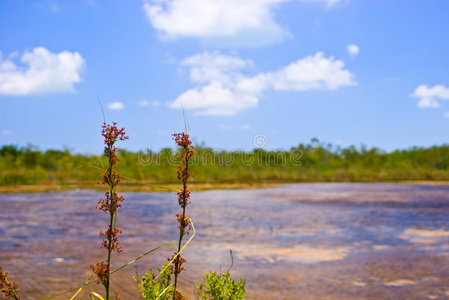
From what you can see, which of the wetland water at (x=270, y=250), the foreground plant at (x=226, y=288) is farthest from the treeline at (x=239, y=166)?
the foreground plant at (x=226, y=288)

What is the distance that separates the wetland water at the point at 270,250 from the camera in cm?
610

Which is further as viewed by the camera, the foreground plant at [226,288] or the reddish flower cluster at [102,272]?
the foreground plant at [226,288]

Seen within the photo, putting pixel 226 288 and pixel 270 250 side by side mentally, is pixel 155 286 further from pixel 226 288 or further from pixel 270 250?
pixel 270 250

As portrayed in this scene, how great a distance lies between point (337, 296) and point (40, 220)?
10.8 m

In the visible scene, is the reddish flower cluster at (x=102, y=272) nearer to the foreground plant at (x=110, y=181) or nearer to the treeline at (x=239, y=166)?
the foreground plant at (x=110, y=181)

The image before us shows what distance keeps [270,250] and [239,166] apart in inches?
1587

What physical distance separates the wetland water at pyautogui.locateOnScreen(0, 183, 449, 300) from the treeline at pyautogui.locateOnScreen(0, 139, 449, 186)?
53.2 ft

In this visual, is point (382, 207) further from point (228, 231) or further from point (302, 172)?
point (302, 172)

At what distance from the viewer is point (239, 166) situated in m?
48.8

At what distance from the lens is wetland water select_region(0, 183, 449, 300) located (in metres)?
6.10

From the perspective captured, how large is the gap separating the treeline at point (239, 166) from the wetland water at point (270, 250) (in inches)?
638

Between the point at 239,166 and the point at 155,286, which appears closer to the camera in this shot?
the point at 155,286

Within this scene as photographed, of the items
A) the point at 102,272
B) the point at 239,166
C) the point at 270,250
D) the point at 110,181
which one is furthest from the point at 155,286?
the point at 239,166

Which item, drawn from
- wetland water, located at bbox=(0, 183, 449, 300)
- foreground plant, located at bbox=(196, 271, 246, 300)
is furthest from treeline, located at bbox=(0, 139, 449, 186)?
foreground plant, located at bbox=(196, 271, 246, 300)
